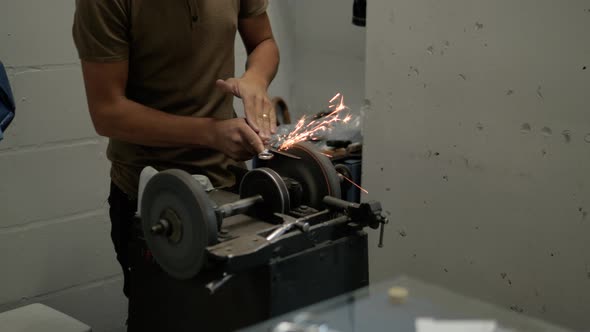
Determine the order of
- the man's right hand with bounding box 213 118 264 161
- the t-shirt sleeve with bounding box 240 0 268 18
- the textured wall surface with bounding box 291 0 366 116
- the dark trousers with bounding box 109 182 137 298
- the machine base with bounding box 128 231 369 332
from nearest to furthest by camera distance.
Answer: the machine base with bounding box 128 231 369 332
the man's right hand with bounding box 213 118 264 161
the dark trousers with bounding box 109 182 137 298
the t-shirt sleeve with bounding box 240 0 268 18
the textured wall surface with bounding box 291 0 366 116

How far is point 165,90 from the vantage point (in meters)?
1.65

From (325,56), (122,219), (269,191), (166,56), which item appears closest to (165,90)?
(166,56)

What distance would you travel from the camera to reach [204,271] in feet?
4.06

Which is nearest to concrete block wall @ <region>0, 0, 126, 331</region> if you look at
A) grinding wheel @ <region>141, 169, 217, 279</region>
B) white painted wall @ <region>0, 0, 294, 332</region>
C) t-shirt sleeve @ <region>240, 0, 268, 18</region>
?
white painted wall @ <region>0, 0, 294, 332</region>

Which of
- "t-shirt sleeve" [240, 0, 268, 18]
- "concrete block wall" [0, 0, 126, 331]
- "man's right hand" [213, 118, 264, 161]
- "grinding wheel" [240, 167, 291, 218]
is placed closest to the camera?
"grinding wheel" [240, 167, 291, 218]

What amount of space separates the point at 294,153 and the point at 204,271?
1.14 ft

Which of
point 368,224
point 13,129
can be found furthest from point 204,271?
point 13,129

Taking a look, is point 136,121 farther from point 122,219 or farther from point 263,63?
point 263,63

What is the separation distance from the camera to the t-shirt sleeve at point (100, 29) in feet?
4.95

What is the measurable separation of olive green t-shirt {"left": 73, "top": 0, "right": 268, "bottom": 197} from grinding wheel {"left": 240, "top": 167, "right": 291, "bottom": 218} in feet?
1.02

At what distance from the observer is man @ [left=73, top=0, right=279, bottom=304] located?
60.0 inches

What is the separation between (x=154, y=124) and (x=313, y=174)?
42 centimetres

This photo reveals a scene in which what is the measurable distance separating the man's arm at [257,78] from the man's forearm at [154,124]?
0.10m

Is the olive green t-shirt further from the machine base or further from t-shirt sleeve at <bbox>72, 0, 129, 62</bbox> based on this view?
the machine base
